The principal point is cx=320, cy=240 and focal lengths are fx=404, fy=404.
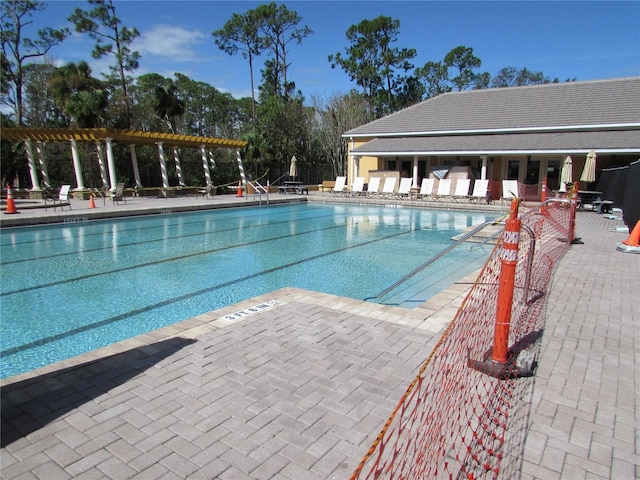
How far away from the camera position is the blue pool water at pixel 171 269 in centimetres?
533

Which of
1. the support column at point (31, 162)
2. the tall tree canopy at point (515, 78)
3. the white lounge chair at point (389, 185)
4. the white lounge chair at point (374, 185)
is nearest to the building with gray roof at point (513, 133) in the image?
the white lounge chair at point (389, 185)

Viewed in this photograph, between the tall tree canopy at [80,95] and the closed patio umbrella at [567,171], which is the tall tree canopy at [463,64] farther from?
the tall tree canopy at [80,95]

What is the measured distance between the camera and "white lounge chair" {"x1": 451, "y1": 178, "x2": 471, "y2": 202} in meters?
18.4

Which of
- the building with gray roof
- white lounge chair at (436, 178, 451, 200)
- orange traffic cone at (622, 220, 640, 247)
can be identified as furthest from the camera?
white lounge chair at (436, 178, 451, 200)

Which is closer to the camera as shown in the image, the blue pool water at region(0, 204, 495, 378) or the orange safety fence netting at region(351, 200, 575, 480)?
the orange safety fence netting at region(351, 200, 575, 480)

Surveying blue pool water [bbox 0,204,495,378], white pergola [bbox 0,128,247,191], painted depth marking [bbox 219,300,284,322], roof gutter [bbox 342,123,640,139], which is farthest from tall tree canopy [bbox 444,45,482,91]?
painted depth marking [bbox 219,300,284,322]

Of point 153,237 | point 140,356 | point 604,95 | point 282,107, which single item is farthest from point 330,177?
point 140,356

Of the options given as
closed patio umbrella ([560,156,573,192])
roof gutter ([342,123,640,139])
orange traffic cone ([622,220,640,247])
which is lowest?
orange traffic cone ([622,220,640,247])

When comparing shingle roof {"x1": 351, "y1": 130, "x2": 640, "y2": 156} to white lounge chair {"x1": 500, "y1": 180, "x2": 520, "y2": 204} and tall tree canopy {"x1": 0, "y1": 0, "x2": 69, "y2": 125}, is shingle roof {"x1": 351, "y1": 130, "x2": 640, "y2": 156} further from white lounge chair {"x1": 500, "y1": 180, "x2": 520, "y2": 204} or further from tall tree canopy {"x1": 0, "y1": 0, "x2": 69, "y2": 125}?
tall tree canopy {"x1": 0, "y1": 0, "x2": 69, "y2": 125}

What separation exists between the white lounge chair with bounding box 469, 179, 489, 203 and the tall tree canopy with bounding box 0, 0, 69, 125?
2798 centimetres

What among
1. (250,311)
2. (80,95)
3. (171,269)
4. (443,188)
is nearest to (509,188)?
(443,188)

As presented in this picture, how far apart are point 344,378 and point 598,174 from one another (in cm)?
1980

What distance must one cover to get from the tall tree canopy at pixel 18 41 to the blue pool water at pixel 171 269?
805 inches

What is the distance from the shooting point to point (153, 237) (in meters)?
11.2
